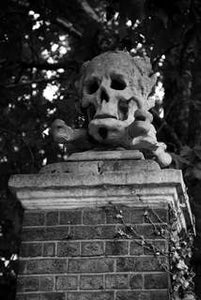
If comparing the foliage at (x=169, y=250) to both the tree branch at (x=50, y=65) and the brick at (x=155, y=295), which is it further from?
the tree branch at (x=50, y=65)

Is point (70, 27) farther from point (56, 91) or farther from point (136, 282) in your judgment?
point (136, 282)

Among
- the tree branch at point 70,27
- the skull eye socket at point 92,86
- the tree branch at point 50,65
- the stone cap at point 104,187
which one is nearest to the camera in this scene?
the stone cap at point 104,187

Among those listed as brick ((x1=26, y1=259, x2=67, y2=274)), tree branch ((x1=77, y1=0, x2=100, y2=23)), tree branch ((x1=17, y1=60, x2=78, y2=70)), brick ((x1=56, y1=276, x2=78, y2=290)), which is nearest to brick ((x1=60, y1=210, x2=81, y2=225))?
brick ((x1=26, y1=259, x2=67, y2=274))

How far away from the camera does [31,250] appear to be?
3.90 metres

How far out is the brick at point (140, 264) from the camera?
3701mm

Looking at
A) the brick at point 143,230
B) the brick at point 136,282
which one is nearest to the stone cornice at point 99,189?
the brick at point 143,230

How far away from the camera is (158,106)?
8688mm

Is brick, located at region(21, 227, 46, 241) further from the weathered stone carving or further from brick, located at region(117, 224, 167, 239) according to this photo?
the weathered stone carving

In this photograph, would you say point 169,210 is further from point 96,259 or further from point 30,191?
point 30,191

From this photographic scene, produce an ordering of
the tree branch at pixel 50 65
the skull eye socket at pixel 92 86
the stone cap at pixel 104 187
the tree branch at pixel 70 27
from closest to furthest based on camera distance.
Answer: the stone cap at pixel 104 187, the skull eye socket at pixel 92 86, the tree branch at pixel 50 65, the tree branch at pixel 70 27

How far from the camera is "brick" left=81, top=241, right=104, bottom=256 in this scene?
3797 mm

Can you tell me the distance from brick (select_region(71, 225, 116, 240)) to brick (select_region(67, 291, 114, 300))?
346mm

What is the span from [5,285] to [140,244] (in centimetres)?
386

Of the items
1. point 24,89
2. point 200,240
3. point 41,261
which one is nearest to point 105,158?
point 41,261
